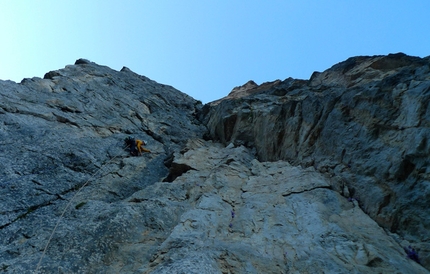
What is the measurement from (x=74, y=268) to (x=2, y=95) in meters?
11.1

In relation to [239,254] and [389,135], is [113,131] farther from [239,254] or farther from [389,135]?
[389,135]

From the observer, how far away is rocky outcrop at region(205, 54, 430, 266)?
28.7 ft

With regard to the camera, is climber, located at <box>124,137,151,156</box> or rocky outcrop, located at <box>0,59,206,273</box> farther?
climber, located at <box>124,137,151,156</box>

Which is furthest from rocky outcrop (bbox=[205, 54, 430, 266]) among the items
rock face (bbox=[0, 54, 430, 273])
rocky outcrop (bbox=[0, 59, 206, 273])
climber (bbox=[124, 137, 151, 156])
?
rocky outcrop (bbox=[0, 59, 206, 273])

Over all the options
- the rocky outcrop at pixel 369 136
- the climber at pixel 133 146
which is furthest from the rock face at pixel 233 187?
the climber at pixel 133 146

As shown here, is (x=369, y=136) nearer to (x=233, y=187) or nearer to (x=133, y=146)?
(x=233, y=187)

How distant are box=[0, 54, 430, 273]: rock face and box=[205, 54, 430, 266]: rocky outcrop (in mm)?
45

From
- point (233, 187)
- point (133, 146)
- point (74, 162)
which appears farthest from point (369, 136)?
point (74, 162)

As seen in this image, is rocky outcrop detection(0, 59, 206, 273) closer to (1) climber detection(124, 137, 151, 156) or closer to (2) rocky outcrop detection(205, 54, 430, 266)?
(1) climber detection(124, 137, 151, 156)

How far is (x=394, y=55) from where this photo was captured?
17188 millimetres

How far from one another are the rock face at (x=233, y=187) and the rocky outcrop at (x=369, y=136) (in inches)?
1.8

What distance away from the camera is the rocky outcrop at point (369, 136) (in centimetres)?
874

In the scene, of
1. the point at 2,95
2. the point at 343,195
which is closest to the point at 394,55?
the point at 343,195

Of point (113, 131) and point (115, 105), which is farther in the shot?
point (115, 105)
